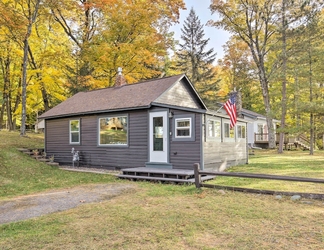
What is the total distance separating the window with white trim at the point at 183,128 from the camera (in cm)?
961

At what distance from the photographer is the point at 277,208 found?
17.4 ft

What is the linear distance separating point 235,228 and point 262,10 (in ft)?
68.8

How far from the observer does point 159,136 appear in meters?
10.4

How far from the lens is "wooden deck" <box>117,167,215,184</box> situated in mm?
8328

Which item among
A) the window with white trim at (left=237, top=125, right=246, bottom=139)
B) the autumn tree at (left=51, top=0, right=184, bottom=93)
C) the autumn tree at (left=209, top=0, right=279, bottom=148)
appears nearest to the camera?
the window with white trim at (left=237, top=125, right=246, bottom=139)

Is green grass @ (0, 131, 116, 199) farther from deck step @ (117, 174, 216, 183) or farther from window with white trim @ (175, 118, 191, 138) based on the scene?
window with white trim @ (175, 118, 191, 138)

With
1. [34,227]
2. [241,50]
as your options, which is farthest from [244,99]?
[34,227]

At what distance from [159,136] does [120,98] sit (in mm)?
3322

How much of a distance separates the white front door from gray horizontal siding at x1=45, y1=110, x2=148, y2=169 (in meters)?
0.33

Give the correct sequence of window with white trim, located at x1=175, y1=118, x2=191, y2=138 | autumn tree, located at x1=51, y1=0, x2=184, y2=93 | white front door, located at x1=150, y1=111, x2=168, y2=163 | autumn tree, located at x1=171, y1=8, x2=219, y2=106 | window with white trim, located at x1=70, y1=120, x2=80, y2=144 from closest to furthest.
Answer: window with white trim, located at x1=175, y1=118, x2=191, y2=138 < white front door, located at x1=150, y1=111, x2=168, y2=163 < window with white trim, located at x1=70, y1=120, x2=80, y2=144 < autumn tree, located at x1=51, y1=0, x2=184, y2=93 < autumn tree, located at x1=171, y1=8, x2=219, y2=106

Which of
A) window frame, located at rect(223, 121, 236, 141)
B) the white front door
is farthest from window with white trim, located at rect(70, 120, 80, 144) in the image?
window frame, located at rect(223, 121, 236, 141)

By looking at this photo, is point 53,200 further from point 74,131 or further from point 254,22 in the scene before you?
point 254,22

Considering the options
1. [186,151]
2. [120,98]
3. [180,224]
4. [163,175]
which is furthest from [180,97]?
[180,224]

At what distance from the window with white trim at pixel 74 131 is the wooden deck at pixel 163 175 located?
4598 millimetres
